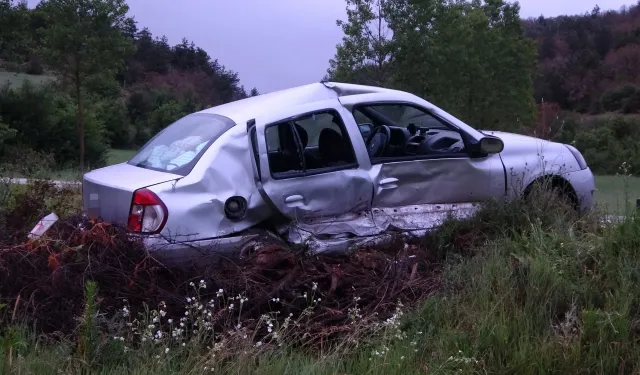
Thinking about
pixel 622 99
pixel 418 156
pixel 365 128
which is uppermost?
pixel 622 99

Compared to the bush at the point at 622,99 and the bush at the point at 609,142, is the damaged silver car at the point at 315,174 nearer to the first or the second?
the bush at the point at 609,142

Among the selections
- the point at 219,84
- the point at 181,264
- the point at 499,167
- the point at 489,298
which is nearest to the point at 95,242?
the point at 181,264

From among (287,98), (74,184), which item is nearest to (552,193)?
(287,98)

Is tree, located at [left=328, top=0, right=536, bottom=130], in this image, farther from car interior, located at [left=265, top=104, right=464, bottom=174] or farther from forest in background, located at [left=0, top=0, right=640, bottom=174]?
car interior, located at [left=265, top=104, right=464, bottom=174]

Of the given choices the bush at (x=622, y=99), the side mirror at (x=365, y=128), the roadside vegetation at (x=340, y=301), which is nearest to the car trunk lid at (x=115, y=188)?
the roadside vegetation at (x=340, y=301)

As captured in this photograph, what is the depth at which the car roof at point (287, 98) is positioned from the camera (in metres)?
6.58

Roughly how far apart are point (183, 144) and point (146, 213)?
0.99m

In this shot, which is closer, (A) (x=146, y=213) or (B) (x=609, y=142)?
(A) (x=146, y=213)

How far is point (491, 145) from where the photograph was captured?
7.02 m

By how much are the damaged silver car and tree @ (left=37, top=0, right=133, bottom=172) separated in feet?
60.4

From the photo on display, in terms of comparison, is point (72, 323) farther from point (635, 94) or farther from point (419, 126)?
point (635, 94)

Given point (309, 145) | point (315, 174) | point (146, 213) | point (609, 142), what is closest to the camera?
point (146, 213)

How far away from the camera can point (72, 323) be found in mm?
4961

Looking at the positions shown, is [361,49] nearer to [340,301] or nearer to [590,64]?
[340,301]
